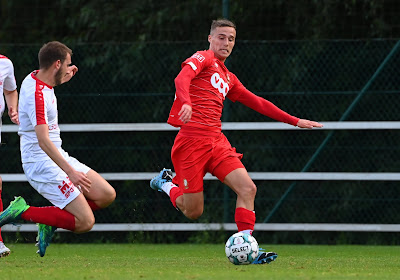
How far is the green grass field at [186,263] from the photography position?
6.25m

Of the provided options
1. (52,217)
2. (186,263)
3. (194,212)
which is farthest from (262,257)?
(52,217)

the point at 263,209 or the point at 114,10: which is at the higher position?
the point at 114,10

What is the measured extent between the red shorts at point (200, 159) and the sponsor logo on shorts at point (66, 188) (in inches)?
36.5

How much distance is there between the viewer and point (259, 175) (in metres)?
10.2

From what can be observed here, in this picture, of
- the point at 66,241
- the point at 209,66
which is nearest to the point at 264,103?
the point at 209,66

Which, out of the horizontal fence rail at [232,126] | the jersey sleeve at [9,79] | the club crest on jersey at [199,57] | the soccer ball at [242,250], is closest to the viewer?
the soccer ball at [242,250]

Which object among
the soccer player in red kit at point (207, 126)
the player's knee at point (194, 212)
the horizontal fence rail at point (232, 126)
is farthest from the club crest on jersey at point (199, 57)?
the horizontal fence rail at point (232, 126)

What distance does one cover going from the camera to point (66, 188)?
7598 mm

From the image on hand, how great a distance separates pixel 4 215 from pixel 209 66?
212 centimetres

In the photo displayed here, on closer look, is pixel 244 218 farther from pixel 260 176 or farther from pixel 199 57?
pixel 260 176

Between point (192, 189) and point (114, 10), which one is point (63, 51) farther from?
point (114, 10)

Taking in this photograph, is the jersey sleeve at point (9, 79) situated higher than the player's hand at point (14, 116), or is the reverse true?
the jersey sleeve at point (9, 79)

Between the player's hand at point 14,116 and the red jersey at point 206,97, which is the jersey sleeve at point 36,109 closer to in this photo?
the player's hand at point 14,116

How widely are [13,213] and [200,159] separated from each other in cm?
163
